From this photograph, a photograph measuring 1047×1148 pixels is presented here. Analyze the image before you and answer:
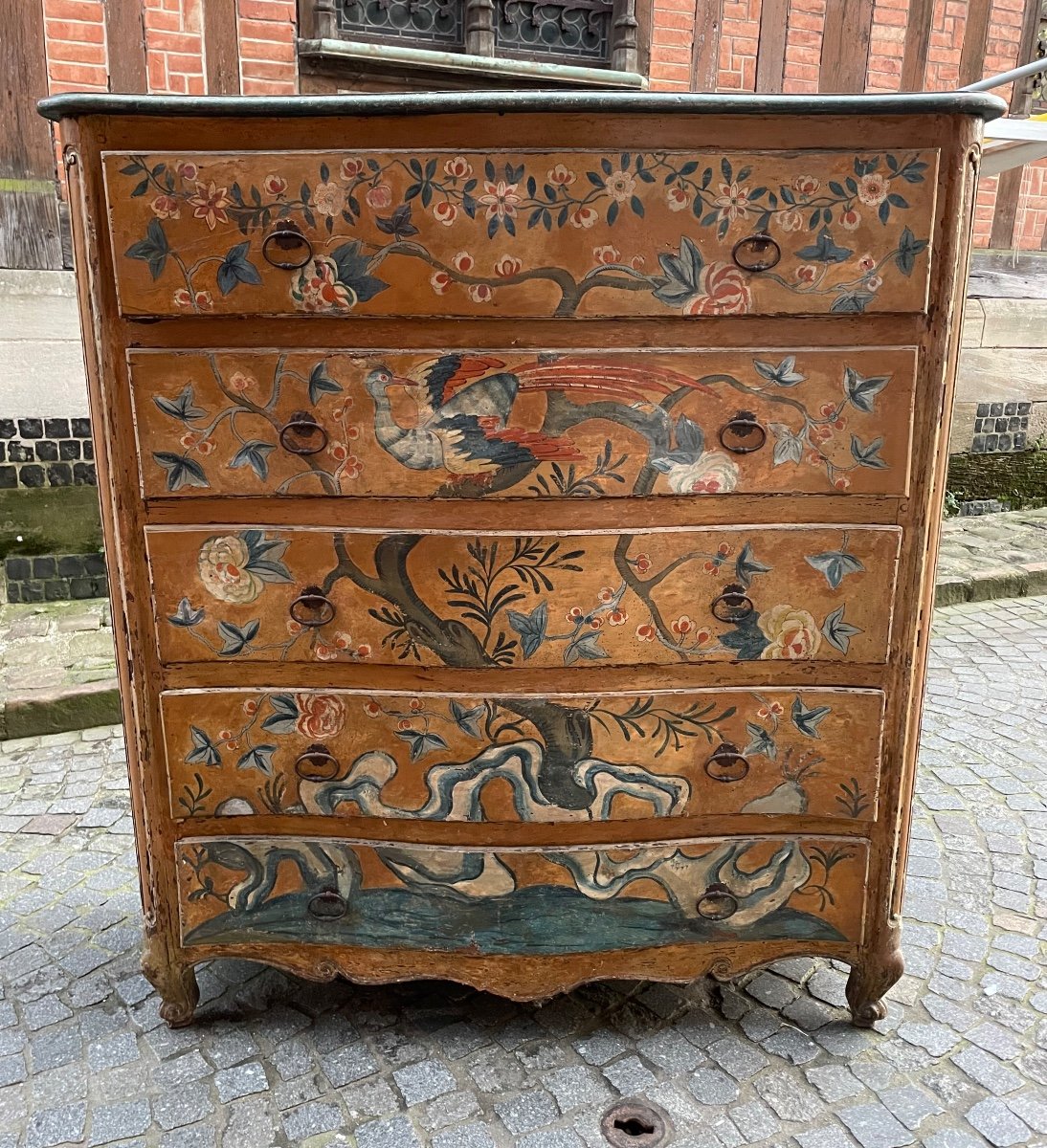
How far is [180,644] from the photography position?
1.80 meters

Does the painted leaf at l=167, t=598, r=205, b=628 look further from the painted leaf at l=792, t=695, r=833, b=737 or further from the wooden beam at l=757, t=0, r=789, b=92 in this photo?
the wooden beam at l=757, t=0, r=789, b=92

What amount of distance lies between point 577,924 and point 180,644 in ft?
3.31

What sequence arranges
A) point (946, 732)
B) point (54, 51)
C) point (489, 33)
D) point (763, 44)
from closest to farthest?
point (946, 732) → point (54, 51) → point (489, 33) → point (763, 44)

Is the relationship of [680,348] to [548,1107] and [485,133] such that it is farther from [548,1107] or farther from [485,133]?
[548,1107]

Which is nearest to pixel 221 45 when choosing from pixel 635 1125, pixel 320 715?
pixel 320 715

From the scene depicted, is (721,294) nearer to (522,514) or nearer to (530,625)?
(522,514)

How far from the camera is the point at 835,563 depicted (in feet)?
5.81

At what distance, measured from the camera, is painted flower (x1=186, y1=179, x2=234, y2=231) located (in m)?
1.57

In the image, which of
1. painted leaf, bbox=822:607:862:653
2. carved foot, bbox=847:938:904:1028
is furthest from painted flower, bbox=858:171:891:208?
carved foot, bbox=847:938:904:1028

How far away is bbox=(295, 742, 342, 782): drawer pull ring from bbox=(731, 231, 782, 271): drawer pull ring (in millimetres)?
1239

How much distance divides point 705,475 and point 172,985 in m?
1.59

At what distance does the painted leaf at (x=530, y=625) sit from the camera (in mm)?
1764

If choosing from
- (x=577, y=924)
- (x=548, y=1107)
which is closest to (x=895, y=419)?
(x=577, y=924)

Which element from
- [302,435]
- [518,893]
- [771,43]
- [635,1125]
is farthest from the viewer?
[771,43]
